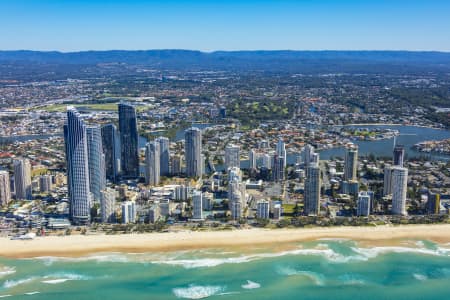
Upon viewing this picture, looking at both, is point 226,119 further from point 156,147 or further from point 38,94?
point 38,94

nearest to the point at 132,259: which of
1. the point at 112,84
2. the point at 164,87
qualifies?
the point at 164,87

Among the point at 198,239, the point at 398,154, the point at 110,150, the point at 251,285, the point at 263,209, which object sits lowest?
the point at 251,285

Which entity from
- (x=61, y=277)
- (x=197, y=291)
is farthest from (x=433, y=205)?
(x=61, y=277)

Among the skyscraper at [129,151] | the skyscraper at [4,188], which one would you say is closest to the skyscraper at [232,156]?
the skyscraper at [129,151]

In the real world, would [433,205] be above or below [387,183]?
below

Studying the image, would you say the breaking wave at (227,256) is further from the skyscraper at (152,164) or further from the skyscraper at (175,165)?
the skyscraper at (175,165)

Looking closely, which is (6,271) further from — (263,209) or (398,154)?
(398,154)

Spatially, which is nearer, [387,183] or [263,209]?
[263,209]
